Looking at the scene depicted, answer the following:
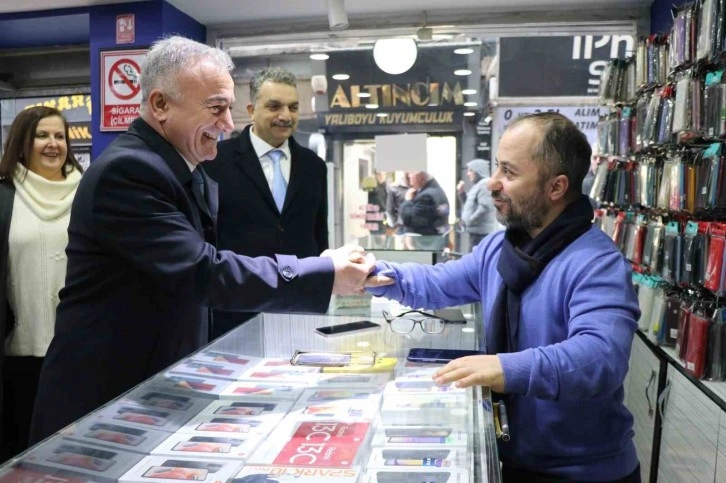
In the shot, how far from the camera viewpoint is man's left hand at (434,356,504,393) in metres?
1.28

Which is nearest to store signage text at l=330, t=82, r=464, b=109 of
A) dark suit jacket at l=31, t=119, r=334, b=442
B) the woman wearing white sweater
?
the woman wearing white sweater

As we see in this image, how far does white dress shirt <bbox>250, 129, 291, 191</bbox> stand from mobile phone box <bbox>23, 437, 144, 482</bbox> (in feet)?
7.19

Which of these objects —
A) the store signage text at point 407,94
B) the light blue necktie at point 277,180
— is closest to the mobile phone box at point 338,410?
the light blue necktie at point 277,180

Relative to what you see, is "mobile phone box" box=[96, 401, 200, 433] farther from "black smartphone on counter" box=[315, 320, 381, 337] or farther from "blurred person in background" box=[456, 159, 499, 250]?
"blurred person in background" box=[456, 159, 499, 250]

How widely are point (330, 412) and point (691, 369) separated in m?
2.07

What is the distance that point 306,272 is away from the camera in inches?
62.7

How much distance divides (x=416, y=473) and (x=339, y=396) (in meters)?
0.39

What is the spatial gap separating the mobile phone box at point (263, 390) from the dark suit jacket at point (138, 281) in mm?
223

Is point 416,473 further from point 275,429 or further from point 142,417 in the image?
point 142,417

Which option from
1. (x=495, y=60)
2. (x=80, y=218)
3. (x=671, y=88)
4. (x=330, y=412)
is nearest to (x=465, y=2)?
(x=495, y=60)

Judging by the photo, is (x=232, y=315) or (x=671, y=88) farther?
(x=671, y=88)

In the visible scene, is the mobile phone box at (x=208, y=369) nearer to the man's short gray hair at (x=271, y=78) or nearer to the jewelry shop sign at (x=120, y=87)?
the man's short gray hair at (x=271, y=78)

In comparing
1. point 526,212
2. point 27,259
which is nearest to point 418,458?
point 526,212

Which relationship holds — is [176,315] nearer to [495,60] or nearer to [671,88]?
[671,88]
